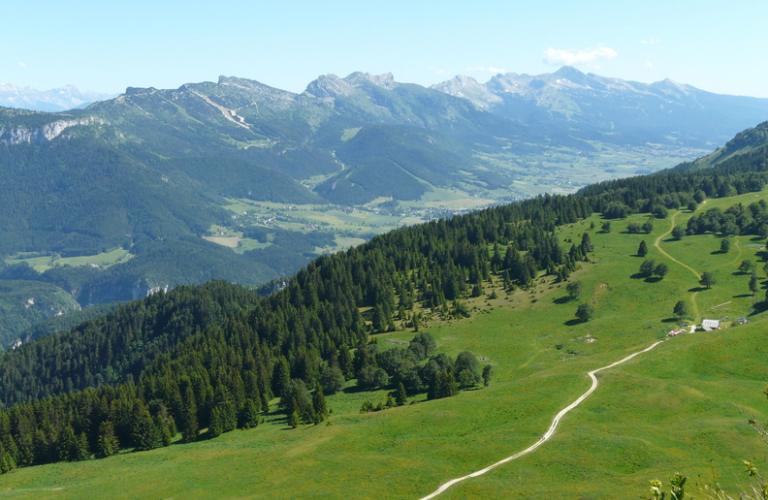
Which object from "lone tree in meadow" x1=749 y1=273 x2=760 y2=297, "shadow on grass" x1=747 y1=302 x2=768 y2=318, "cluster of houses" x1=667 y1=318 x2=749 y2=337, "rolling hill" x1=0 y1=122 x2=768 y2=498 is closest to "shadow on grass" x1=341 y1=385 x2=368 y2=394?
"rolling hill" x1=0 y1=122 x2=768 y2=498

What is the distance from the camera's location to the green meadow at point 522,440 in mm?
71000

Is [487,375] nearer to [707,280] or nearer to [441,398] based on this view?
[441,398]

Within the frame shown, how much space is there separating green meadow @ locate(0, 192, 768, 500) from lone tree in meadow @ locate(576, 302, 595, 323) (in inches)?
374

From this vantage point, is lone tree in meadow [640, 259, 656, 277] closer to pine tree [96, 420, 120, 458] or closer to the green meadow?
the green meadow

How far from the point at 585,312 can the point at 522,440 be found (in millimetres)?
83207

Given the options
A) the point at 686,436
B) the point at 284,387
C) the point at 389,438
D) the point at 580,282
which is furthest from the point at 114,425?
the point at 580,282

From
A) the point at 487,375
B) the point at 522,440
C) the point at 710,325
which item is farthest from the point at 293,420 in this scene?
the point at 710,325

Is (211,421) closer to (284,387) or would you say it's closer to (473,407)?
(284,387)

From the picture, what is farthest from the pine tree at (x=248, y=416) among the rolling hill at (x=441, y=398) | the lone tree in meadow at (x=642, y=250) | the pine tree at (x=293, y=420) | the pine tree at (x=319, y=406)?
the lone tree in meadow at (x=642, y=250)

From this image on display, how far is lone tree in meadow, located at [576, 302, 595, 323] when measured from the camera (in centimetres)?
15762

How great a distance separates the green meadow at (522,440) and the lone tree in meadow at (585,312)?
9.49 metres

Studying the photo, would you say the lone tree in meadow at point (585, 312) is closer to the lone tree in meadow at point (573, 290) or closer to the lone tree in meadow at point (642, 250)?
Result: the lone tree in meadow at point (573, 290)

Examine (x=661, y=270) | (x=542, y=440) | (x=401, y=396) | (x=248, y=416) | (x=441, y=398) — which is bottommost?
(x=542, y=440)

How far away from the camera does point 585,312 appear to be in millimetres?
157500
